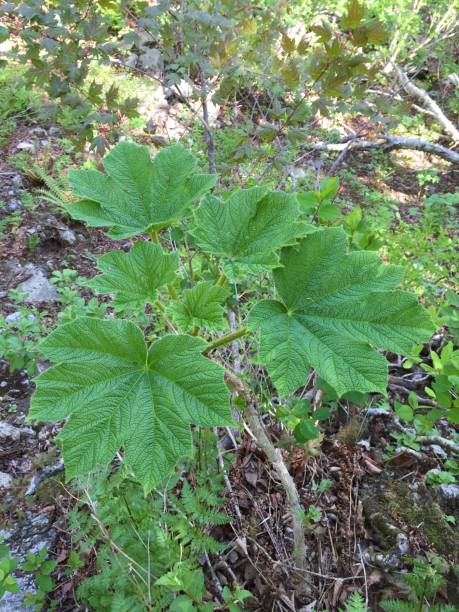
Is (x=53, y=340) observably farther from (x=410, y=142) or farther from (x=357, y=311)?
(x=410, y=142)

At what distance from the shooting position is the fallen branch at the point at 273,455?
126 centimetres

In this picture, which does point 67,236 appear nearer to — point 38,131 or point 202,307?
point 38,131

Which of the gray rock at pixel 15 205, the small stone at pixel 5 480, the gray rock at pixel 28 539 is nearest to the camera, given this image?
the gray rock at pixel 28 539

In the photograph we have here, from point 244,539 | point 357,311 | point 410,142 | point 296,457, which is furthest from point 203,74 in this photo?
point 410,142

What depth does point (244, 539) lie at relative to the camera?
177cm

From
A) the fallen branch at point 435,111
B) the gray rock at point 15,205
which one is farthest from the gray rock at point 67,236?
the fallen branch at point 435,111

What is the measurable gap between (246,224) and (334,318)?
0.32m

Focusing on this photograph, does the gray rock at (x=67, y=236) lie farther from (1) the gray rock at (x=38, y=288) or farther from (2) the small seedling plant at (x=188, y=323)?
(2) the small seedling plant at (x=188, y=323)

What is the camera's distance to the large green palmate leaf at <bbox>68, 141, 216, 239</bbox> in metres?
1.15


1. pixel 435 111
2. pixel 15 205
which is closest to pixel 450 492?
pixel 15 205

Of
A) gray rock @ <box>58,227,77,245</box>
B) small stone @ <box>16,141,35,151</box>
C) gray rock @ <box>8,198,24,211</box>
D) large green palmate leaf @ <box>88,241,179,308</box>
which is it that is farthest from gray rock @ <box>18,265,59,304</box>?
large green palmate leaf @ <box>88,241,179,308</box>

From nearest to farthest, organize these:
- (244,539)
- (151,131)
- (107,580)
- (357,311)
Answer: (357,311) < (107,580) < (244,539) < (151,131)

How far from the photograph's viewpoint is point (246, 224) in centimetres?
108

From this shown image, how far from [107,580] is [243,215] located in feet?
4.26
